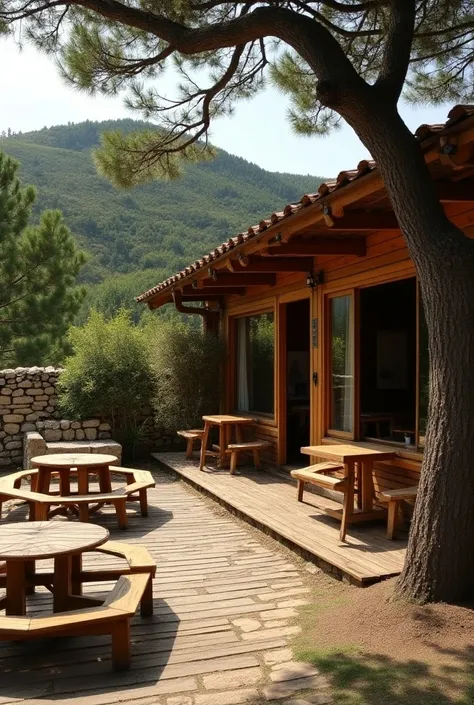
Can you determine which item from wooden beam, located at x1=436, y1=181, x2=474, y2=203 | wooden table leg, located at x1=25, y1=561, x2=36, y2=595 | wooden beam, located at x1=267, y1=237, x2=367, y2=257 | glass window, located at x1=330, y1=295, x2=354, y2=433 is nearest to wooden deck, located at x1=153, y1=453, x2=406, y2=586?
glass window, located at x1=330, y1=295, x2=354, y2=433

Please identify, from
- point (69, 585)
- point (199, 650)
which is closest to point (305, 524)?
point (199, 650)

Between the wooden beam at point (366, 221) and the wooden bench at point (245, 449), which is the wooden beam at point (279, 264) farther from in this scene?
the wooden bench at point (245, 449)

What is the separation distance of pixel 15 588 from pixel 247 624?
1.34 m

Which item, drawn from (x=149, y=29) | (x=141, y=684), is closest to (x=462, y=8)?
(x=149, y=29)

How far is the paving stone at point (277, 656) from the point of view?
338 cm

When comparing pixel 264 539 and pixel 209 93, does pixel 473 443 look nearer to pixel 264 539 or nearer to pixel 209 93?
pixel 264 539

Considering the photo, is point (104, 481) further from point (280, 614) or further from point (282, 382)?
point (282, 382)

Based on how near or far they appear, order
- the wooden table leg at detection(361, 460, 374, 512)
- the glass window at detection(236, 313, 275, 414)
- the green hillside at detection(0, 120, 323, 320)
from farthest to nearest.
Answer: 1. the green hillside at detection(0, 120, 323, 320)
2. the glass window at detection(236, 313, 275, 414)
3. the wooden table leg at detection(361, 460, 374, 512)

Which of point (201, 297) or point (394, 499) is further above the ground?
point (201, 297)

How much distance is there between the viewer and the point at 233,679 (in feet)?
10.5

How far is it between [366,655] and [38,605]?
2128 millimetres

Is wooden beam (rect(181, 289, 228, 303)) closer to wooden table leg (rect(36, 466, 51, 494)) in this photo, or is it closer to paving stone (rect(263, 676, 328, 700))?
wooden table leg (rect(36, 466, 51, 494))

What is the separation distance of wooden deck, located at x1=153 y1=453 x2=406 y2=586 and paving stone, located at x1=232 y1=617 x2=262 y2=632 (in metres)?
0.82

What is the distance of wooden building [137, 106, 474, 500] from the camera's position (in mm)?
4922
